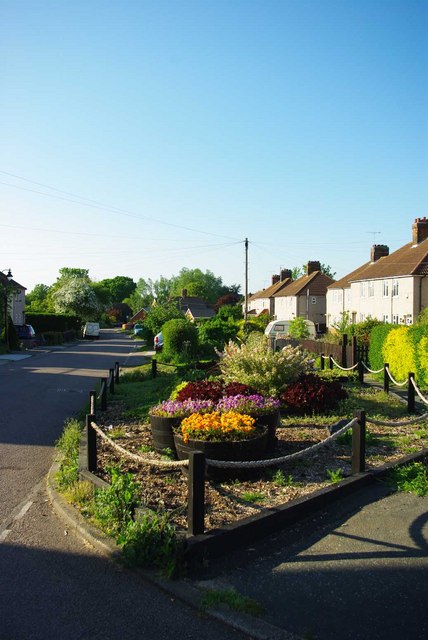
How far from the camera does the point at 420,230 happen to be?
150 feet

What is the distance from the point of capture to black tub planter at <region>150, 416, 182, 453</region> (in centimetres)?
811

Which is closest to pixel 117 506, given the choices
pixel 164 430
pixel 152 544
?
pixel 152 544

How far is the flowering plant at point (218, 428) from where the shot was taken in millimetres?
7066

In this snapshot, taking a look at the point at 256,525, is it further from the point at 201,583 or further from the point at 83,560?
the point at 83,560

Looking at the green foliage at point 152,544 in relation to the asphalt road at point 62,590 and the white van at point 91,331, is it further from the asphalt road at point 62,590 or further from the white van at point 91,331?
the white van at point 91,331

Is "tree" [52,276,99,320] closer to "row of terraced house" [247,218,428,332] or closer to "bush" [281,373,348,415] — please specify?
"row of terraced house" [247,218,428,332]

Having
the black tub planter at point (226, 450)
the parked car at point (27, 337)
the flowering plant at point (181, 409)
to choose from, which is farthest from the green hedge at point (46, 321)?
the black tub planter at point (226, 450)

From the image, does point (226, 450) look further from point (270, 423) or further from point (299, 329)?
point (299, 329)

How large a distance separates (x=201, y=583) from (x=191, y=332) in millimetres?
25146

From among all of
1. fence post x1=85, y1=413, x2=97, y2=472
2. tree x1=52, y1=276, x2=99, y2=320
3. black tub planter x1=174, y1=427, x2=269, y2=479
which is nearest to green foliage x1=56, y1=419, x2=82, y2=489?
fence post x1=85, y1=413, x2=97, y2=472

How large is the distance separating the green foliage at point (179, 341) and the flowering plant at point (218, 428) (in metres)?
20.5

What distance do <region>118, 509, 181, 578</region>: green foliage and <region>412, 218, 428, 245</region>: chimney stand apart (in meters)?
44.5

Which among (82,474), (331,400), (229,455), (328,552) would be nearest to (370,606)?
(328,552)

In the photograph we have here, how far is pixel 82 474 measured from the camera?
23.2 feet
